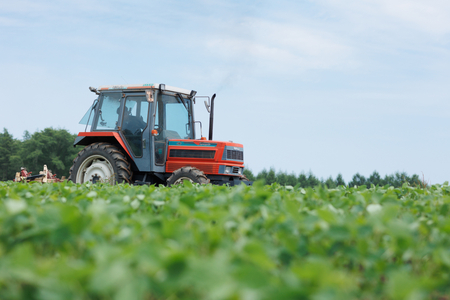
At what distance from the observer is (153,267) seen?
3.52 feet

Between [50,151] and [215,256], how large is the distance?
5242 cm

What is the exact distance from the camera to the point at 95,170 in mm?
10164

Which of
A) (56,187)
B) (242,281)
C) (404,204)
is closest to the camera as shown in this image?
(242,281)

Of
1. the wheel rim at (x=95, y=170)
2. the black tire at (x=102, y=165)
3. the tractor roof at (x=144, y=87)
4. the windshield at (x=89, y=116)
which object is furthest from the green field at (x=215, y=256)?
the windshield at (x=89, y=116)

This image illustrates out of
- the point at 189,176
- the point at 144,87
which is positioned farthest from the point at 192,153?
the point at 144,87

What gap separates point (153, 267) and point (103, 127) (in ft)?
32.8

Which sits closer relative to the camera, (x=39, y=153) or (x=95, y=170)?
(x=95, y=170)

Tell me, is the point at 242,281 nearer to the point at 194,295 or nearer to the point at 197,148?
the point at 194,295

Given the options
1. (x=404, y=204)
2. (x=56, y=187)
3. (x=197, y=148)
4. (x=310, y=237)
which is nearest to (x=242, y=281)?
(x=310, y=237)

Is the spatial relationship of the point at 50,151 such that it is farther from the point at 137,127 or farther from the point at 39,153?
the point at 137,127

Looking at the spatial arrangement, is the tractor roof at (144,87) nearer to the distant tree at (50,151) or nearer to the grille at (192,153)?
the grille at (192,153)

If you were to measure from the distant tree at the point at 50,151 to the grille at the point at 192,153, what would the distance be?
39.3 metres

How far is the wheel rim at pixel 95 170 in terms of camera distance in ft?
32.6

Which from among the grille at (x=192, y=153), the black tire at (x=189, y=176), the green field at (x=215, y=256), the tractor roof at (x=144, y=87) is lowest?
the green field at (x=215, y=256)
